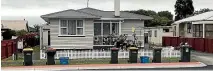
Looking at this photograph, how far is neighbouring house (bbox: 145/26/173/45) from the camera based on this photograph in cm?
4666

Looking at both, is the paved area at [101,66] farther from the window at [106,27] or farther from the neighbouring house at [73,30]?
the window at [106,27]

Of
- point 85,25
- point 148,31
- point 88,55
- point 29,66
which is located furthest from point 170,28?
point 29,66

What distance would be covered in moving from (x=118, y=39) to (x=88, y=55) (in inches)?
241

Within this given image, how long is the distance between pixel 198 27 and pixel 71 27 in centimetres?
1464

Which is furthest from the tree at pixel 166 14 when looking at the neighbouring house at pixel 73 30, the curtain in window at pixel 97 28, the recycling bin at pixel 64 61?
the recycling bin at pixel 64 61

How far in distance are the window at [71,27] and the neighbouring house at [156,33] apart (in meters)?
17.5

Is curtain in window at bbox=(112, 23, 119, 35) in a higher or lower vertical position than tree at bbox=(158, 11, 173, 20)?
lower

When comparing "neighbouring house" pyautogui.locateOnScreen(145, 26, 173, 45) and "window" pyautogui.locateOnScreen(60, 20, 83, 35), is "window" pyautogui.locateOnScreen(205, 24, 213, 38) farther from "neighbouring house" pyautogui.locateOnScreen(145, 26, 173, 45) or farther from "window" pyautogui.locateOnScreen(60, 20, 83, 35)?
"window" pyautogui.locateOnScreen(60, 20, 83, 35)

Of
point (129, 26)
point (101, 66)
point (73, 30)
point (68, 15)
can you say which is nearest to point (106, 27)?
point (129, 26)

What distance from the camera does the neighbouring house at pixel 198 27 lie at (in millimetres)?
36797

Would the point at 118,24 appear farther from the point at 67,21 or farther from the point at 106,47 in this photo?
the point at 67,21

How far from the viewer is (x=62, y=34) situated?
3075cm

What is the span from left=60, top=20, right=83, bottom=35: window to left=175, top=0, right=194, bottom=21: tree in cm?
5894

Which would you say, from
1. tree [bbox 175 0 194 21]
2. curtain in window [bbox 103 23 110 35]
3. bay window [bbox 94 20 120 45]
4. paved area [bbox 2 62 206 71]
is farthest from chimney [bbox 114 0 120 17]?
tree [bbox 175 0 194 21]
